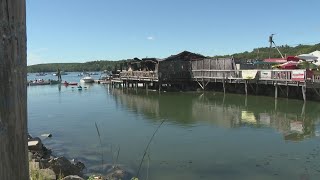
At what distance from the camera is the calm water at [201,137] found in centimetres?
1391

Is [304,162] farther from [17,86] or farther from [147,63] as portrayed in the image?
[147,63]

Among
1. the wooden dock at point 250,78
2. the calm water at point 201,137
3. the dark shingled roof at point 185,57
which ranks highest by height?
the dark shingled roof at point 185,57

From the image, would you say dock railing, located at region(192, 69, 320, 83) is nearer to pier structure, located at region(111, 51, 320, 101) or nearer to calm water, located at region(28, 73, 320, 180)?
pier structure, located at region(111, 51, 320, 101)

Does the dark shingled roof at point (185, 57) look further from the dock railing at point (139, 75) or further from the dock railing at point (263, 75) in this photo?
the dock railing at point (263, 75)

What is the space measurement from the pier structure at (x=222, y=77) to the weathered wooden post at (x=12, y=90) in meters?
32.5

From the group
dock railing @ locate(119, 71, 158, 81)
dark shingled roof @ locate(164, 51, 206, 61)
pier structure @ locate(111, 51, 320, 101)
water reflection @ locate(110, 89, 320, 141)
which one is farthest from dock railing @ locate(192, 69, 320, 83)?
dock railing @ locate(119, 71, 158, 81)

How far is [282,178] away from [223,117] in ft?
51.2

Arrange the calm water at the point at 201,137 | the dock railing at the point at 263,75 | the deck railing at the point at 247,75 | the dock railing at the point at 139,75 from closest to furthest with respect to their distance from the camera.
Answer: the calm water at the point at 201,137, the dock railing at the point at 263,75, the deck railing at the point at 247,75, the dock railing at the point at 139,75

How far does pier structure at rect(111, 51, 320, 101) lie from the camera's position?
3378cm

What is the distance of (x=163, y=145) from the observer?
1848 cm

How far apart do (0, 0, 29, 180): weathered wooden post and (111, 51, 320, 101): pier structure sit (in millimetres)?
32544

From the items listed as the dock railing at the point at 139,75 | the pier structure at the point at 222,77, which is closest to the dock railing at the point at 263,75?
the pier structure at the point at 222,77

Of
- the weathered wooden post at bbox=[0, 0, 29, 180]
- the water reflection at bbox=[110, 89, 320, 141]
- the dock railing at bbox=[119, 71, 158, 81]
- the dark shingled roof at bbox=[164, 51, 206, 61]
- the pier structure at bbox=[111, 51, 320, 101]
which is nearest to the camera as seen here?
the weathered wooden post at bbox=[0, 0, 29, 180]

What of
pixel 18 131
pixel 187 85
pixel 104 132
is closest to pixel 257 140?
pixel 104 132
